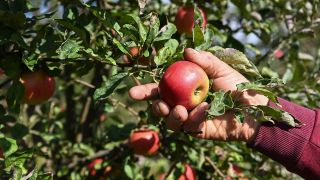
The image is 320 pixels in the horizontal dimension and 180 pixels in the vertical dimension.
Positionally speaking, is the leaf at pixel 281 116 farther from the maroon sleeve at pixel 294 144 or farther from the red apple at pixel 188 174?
the red apple at pixel 188 174

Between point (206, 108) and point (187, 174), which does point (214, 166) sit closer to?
point (187, 174)

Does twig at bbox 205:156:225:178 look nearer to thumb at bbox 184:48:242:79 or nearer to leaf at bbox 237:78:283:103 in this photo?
thumb at bbox 184:48:242:79

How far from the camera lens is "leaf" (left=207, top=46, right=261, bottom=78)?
142 cm

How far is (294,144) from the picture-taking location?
60.8 inches

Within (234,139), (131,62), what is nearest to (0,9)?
(131,62)

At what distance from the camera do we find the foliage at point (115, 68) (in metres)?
1.43

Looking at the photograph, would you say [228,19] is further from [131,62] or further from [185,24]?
[131,62]

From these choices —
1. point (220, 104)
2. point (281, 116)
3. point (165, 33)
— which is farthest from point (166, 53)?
point (281, 116)

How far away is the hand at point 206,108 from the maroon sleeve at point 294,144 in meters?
0.04

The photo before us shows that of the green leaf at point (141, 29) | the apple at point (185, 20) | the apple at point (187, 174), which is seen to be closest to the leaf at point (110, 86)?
the green leaf at point (141, 29)

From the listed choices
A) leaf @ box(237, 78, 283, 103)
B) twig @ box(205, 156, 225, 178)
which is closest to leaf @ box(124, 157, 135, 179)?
twig @ box(205, 156, 225, 178)

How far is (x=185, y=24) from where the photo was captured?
2064 millimetres

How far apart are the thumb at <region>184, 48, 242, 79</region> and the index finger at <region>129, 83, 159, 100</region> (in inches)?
5.6

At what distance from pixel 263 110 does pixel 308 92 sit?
95cm
